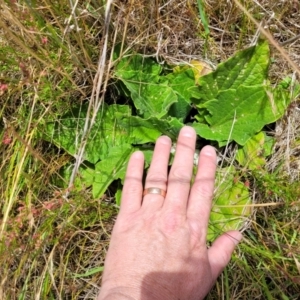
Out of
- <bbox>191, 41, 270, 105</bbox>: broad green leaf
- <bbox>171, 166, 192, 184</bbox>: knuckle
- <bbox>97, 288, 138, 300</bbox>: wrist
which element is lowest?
<bbox>97, 288, 138, 300</bbox>: wrist

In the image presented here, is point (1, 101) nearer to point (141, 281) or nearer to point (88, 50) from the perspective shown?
point (88, 50)

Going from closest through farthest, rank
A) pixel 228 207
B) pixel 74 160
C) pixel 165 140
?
pixel 165 140, pixel 228 207, pixel 74 160

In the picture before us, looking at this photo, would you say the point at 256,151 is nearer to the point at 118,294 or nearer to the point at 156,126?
the point at 156,126

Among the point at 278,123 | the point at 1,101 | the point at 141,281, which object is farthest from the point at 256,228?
the point at 1,101

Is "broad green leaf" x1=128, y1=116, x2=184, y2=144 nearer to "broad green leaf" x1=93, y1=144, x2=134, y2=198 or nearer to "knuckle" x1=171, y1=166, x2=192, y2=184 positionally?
"broad green leaf" x1=93, y1=144, x2=134, y2=198

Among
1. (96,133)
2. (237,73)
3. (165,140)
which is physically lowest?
(96,133)

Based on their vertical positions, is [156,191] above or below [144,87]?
below

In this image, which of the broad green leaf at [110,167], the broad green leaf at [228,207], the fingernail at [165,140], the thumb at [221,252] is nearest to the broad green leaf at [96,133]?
the broad green leaf at [110,167]

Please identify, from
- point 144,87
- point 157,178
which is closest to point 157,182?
point 157,178

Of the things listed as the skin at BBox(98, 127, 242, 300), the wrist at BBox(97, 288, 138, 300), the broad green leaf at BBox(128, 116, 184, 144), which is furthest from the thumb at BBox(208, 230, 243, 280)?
the broad green leaf at BBox(128, 116, 184, 144)
